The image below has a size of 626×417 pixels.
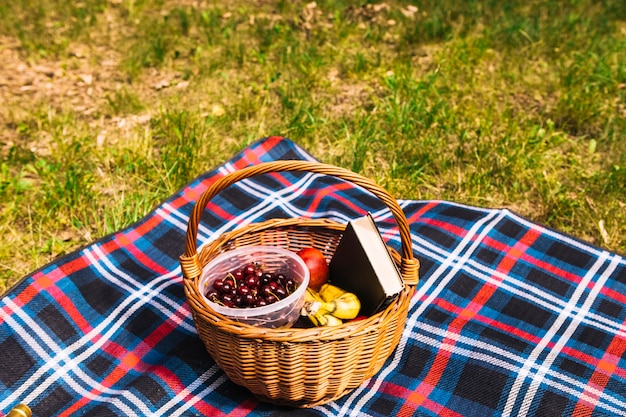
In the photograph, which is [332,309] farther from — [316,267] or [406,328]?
[406,328]

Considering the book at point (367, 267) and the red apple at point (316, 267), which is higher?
the book at point (367, 267)

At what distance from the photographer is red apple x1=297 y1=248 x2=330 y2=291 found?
86.6 inches

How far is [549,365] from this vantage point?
2.19 m

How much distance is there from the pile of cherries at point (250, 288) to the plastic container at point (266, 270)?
0.04 meters

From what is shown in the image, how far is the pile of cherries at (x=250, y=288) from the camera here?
1.94 meters

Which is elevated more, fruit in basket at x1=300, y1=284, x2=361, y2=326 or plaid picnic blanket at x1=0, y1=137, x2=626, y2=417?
fruit in basket at x1=300, y1=284, x2=361, y2=326

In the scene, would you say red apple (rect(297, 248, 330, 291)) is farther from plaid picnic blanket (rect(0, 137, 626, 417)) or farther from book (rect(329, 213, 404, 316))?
plaid picnic blanket (rect(0, 137, 626, 417))

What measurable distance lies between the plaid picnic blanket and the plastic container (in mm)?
336

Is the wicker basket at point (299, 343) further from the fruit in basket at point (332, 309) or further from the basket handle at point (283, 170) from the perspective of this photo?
the fruit in basket at point (332, 309)

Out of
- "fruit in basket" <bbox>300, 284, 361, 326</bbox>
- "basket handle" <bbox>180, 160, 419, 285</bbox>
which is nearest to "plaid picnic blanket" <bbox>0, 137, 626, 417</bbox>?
"fruit in basket" <bbox>300, 284, 361, 326</bbox>

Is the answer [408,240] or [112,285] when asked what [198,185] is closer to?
[112,285]

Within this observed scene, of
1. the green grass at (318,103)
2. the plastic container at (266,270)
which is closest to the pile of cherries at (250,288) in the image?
the plastic container at (266,270)

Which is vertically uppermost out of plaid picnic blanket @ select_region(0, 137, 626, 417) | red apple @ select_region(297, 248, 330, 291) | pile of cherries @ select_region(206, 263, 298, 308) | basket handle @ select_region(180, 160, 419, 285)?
basket handle @ select_region(180, 160, 419, 285)

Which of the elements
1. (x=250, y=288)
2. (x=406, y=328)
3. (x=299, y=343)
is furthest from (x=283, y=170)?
(x=406, y=328)
